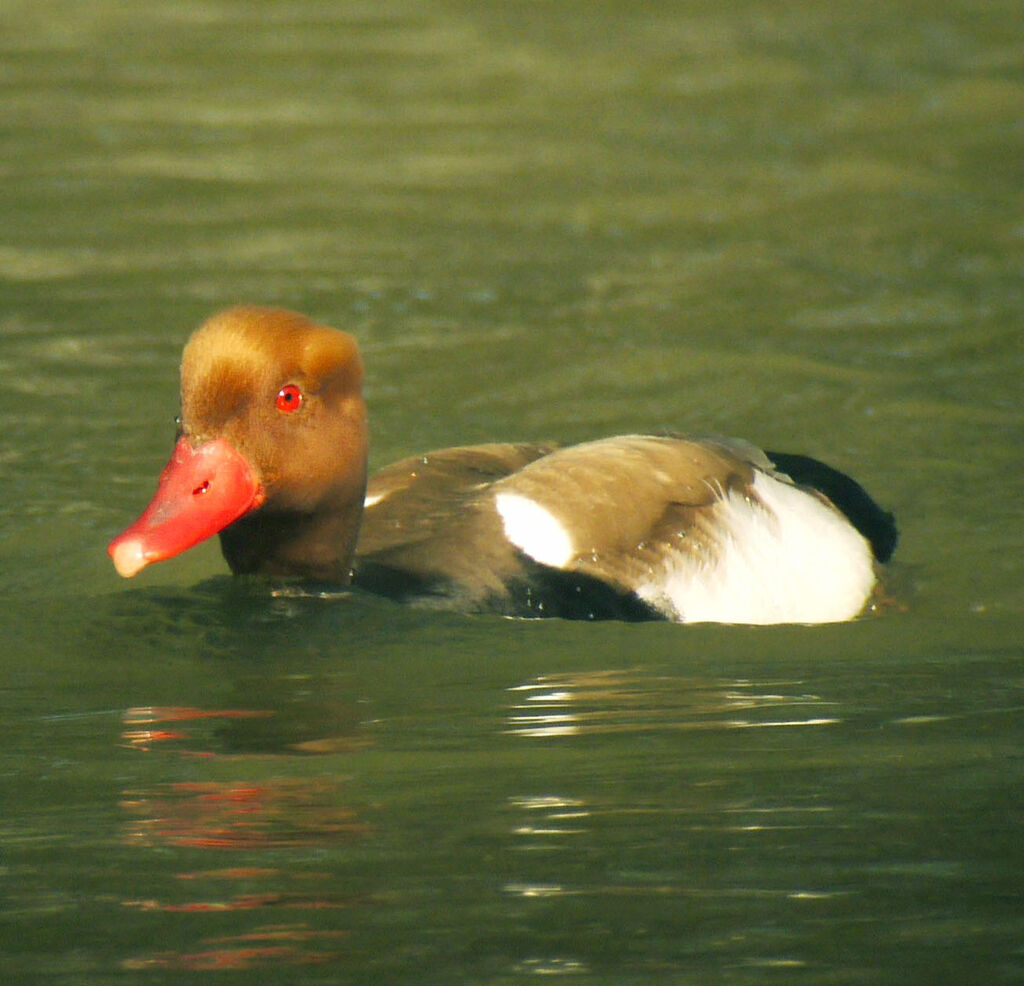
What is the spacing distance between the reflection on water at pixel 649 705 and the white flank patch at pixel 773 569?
0.83 m

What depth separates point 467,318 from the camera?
32.4 feet

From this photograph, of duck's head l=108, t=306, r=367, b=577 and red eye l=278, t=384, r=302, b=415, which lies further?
red eye l=278, t=384, r=302, b=415

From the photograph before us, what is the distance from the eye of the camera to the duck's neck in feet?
19.0

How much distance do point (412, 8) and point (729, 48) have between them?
2848 millimetres

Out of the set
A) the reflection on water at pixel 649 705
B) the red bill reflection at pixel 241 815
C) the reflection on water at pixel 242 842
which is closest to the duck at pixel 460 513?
the reflection on water at pixel 649 705

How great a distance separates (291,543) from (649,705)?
4.55 feet

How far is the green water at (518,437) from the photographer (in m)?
3.38

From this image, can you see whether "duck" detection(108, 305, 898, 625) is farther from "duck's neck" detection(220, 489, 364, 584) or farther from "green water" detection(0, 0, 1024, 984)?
"green water" detection(0, 0, 1024, 984)

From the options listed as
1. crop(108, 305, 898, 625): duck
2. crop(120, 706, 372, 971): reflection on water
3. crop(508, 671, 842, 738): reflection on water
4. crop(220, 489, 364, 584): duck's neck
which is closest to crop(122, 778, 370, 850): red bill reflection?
crop(120, 706, 372, 971): reflection on water

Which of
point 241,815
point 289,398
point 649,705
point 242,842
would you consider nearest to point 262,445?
point 289,398

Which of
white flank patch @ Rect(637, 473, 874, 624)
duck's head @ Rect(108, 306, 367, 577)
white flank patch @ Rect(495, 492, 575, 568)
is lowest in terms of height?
white flank patch @ Rect(637, 473, 874, 624)

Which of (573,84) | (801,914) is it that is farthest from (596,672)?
(573,84)

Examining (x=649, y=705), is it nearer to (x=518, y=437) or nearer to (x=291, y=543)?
(x=291, y=543)

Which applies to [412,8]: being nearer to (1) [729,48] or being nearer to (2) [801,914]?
(1) [729,48]
